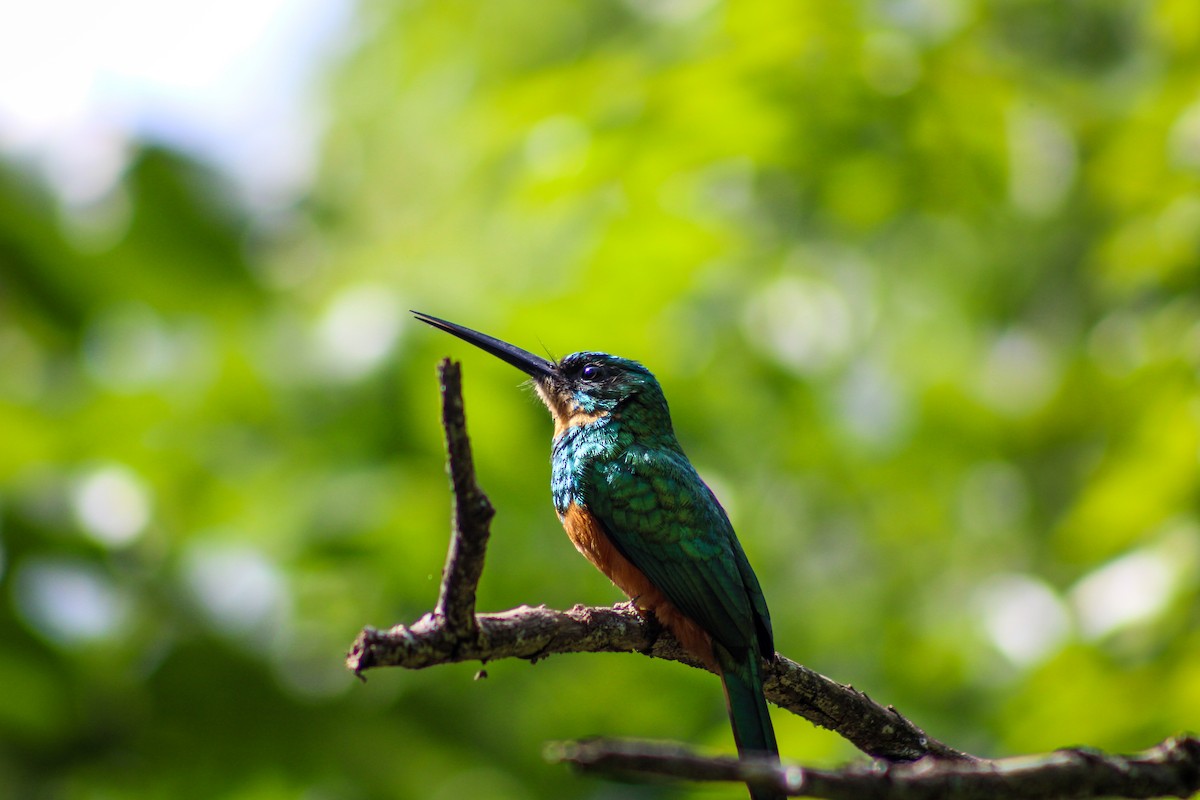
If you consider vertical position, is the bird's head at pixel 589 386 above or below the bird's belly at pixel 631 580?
above

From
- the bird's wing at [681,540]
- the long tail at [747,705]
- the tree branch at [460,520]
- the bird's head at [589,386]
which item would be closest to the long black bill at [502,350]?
the bird's head at [589,386]

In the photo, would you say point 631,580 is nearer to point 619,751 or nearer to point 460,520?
point 460,520

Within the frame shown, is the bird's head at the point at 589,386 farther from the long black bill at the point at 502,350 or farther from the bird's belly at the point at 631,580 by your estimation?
the bird's belly at the point at 631,580

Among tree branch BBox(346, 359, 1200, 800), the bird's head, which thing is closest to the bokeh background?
the bird's head

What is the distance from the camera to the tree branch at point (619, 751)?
0.98 meters

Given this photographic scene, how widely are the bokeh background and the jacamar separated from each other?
1.34ft

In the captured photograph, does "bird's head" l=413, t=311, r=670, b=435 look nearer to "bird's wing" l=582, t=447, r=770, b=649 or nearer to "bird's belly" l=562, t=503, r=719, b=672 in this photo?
"bird's wing" l=582, t=447, r=770, b=649

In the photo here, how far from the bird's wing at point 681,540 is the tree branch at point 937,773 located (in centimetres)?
92

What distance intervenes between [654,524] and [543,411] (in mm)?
1218

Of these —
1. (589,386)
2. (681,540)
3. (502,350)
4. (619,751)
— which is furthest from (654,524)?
(619,751)

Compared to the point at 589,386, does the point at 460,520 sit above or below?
below

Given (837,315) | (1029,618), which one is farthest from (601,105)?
(1029,618)

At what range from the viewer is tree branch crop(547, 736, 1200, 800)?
960 millimetres

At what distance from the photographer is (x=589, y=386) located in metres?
3.39
